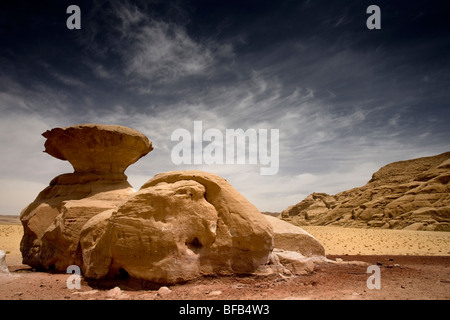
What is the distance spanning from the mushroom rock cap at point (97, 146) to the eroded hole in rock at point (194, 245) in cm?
612

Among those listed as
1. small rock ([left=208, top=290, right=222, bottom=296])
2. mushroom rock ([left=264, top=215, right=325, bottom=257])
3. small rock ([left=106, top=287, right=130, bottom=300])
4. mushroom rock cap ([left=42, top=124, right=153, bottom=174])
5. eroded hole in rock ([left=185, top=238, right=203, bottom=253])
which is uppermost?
mushroom rock cap ([left=42, top=124, right=153, bottom=174])

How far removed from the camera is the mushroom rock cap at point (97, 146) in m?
10.4

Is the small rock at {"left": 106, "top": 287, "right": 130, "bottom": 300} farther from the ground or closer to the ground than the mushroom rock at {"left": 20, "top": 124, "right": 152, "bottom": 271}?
closer to the ground

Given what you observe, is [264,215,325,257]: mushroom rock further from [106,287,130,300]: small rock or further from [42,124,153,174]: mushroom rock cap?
[42,124,153,174]: mushroom rock cap

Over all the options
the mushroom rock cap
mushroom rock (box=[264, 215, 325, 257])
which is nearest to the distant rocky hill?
mushroom rock (box=[264, 215, 325, 257])

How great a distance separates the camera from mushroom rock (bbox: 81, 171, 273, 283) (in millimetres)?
5820

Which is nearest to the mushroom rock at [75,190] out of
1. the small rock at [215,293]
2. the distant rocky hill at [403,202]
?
the small rock at [215,293]

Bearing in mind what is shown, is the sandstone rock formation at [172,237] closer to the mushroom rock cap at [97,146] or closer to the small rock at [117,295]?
the small rock at [117,295]

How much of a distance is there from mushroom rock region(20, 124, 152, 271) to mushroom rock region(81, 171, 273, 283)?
198 cm

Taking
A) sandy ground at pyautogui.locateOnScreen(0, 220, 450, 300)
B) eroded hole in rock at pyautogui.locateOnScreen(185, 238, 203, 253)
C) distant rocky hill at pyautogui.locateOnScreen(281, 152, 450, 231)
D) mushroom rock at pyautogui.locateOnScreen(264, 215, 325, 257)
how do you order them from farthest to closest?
1. distant rocky hill at pyautogui.locateOnScreen(281, 152, 450, 231)
2. mushroom rock at pyautogui.locateOnScreen(264, 215, 325, 257)
3. eroded hole in rock at pyautogui.locateOnScreen(185, 238, 203, 253)
4. sandy ground at pyautogui.locateOnScreen(0, 220, 450, 300)

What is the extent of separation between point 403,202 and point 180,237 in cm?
2741

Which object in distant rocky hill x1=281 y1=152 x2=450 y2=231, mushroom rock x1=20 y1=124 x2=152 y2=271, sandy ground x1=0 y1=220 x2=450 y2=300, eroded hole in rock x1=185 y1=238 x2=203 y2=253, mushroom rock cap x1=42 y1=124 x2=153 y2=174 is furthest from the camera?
distant rocky hill x1=281 y1=152 x2=450 y2=231

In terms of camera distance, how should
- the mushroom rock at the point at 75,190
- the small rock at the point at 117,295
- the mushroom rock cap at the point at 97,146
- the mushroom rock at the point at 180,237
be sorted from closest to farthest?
the small rock at the point at 117,295, the mushroom rock at the point at 180,237, the mushroom rock at the point at 75,190, the mushroom rock cap at the point at 97,146
